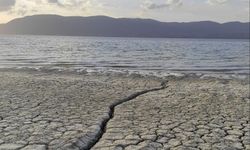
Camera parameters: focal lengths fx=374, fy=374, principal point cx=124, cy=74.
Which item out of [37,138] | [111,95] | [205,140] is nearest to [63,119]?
[37,138]

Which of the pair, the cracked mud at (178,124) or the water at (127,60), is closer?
the cracked mud at (178,124)

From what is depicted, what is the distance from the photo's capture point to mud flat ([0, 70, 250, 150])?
7.81 meters

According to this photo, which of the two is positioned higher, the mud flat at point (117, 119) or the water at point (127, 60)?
the mud flat at point (117, 119)

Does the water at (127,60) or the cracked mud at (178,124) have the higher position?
the cracked mud at (178,124)

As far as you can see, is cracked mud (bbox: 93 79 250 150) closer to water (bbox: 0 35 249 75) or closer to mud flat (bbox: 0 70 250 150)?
mud flat (bbox: 0 70 250 150)

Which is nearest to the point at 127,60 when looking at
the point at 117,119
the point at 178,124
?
the point at 117,119

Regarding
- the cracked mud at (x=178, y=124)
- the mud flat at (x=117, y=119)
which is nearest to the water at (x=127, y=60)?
the mud flat at (x=117, y=119)

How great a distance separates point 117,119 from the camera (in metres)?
9.75

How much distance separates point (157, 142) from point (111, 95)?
605 centimetres

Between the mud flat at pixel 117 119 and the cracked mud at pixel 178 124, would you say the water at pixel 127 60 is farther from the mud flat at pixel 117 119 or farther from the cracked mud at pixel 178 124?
the cracked mud at pixel 178 124

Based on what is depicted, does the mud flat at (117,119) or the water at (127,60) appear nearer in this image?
the mud flat at (117,119)

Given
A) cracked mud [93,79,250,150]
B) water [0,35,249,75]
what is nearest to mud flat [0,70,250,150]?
cracked mud [93,79,250,150]

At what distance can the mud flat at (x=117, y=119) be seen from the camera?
7.81m

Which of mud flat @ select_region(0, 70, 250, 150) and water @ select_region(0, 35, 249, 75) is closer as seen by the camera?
mud flat @ select_region(0, 70, 250, 150)
